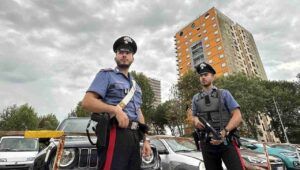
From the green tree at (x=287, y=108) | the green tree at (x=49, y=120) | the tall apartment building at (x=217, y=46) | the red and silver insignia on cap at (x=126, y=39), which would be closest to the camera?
the red and silver insignia on cap at (x=126, y=39)

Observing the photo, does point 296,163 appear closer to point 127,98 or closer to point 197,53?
point 127,98

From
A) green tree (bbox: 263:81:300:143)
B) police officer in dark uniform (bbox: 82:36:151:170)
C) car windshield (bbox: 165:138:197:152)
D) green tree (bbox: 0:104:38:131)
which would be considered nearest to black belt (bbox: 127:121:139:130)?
police officer in dark uniform (bbox: 82:36:151:170)

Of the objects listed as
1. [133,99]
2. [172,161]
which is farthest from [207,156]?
[172,161]

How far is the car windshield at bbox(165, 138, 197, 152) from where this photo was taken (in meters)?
6.71

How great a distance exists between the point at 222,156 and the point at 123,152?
1580mm

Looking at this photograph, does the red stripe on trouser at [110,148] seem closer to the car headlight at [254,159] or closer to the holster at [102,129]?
the holster at [102,129]

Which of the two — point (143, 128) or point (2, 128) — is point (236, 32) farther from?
point (143, 128)

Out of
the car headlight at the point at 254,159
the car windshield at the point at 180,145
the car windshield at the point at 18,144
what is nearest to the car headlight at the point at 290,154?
the car headlight at the point at 254,159

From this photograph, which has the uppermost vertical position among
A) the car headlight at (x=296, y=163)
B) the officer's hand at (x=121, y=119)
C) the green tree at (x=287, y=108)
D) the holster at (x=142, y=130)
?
the green tree at (x=287, y=108)

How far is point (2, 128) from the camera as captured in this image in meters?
44.3

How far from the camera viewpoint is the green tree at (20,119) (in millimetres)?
42053

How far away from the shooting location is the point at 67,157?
3391mm

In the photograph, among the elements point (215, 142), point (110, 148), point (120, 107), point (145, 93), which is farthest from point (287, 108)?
point (110, 148)

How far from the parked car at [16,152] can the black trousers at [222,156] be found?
8.10 m
